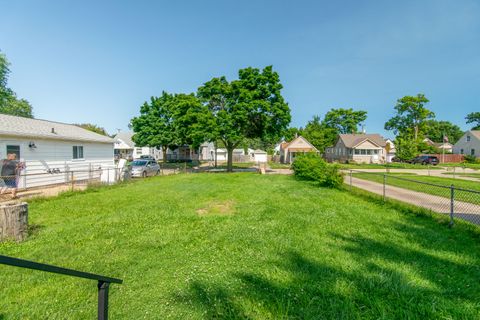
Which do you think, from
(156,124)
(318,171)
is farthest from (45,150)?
(156,124)

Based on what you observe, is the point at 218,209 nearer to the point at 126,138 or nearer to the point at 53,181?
the point at 53,181

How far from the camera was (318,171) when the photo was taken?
13922 mm

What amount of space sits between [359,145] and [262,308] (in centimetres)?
4506

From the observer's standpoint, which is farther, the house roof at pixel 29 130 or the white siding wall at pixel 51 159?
the white siding wall at pixel 51 159

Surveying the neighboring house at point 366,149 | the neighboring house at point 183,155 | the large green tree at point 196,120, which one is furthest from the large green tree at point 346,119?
the large green tree at point 196,120

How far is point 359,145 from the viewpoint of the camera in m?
42.2

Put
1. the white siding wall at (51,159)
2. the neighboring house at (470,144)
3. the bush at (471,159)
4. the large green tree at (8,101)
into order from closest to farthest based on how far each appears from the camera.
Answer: the white siding wall at (51,159)
the large green tree at (8,101)
the bush at (471,159)
the neighboring house at (470,144)

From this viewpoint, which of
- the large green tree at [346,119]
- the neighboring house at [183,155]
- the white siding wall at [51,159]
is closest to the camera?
the white siding wall at [51,159]

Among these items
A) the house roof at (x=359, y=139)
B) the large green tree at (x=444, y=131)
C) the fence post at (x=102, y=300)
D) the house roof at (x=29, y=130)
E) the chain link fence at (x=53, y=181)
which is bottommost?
the chain link fence at (x=53, y=181)

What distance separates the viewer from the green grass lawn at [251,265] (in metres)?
2.82

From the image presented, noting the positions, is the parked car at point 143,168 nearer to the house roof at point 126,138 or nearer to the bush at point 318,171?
the bush at point 318,171

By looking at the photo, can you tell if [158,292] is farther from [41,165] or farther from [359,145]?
[359,145]

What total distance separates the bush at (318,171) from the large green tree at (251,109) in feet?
23.2

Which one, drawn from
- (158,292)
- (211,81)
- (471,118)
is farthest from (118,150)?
(471,118)
